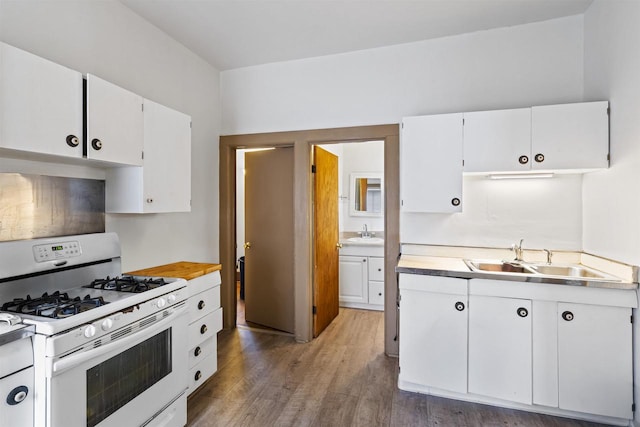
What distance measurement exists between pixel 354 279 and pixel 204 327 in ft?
7.47

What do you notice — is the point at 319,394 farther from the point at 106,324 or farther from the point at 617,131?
the point at 617,131

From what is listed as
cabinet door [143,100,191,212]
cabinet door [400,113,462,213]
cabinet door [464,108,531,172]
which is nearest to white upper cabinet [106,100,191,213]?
cabinet door [143,100,191,212]

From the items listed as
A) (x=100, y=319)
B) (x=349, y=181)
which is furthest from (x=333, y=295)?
(x=100, y=319)

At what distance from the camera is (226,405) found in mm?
2207

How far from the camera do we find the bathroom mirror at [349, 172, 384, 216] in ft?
15.6

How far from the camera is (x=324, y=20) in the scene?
2.57 m

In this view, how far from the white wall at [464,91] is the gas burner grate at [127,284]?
1.93 m

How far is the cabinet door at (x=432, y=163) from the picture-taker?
2475 mm

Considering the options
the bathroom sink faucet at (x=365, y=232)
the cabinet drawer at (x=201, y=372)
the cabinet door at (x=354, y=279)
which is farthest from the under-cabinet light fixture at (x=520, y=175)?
the cabinet drawer at (x=201, y=372)

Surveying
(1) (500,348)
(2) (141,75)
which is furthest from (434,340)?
(2) (141,75)

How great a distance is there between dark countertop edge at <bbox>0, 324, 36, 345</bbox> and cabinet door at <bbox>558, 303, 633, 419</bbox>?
9.05 ft

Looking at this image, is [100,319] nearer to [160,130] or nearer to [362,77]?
[160,130]

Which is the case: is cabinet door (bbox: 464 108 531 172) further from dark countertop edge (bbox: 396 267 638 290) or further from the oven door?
the oven door

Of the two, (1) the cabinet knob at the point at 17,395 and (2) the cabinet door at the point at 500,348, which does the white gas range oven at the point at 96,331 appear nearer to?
(1) the cabinet knob at the point at 17,395
